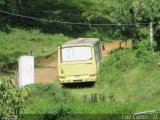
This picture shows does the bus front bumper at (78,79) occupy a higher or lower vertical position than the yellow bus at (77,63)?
lower

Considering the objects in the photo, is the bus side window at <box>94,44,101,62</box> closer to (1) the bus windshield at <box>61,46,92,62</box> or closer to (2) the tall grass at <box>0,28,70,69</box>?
(1) the bus windshield at <box>61,46,92,62</box>

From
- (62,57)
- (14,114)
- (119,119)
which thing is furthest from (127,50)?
(14,114)

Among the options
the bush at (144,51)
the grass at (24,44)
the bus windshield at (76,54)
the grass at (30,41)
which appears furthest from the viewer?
the grass at (30,41)

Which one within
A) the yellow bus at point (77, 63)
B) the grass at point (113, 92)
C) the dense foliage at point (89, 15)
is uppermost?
the dense foliage at point (89, 15)

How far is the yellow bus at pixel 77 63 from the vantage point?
25953mm

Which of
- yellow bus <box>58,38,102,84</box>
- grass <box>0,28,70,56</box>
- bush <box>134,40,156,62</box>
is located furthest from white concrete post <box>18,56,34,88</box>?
grass <box>0,28,70,56</box>

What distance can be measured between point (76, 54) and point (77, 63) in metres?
0.57

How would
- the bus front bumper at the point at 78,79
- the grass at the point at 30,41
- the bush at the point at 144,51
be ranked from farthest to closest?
the grass at the point at 30,41 → the bush at the point at 144,51 → the bus front bumper at the point at 78,79

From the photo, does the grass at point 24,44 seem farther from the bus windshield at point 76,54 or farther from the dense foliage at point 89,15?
the bus windshield at point 76,54

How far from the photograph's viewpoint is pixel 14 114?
1146 cm

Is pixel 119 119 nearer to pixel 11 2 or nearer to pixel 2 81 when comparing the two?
pixel 2 81

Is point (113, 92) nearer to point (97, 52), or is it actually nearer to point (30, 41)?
point (97, 52)

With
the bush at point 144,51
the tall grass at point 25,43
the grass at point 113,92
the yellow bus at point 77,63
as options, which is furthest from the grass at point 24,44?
the bush at point 144,51

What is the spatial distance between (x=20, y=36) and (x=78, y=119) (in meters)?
24.5
